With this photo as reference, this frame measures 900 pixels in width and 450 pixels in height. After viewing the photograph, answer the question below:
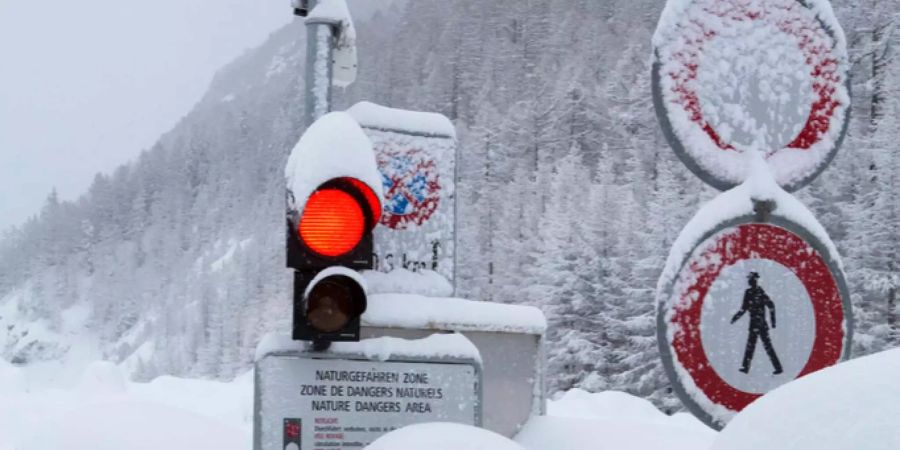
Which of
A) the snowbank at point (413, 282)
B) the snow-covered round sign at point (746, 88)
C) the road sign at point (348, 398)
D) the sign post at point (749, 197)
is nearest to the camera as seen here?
the sign post at point (749, 197)

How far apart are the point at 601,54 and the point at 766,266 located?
3363 inches

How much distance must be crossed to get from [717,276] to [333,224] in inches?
62.3

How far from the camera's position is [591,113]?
77.8 meters

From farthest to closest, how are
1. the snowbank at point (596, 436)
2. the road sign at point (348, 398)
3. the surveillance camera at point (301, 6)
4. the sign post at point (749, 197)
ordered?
1. the snowbank at point (596, 436)
2. the surveillance camera at point (301, 6)
3. the road sign at point (348, 398)
4. the sign post at point (749, 197)

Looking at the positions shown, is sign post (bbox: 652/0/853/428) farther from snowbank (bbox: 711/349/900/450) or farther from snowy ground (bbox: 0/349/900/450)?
snowbank (bbox: 711/349/900/450)

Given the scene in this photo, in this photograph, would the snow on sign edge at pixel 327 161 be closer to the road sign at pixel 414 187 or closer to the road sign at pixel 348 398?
the road sign at pixel 348 398

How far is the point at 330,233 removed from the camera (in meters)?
3.93

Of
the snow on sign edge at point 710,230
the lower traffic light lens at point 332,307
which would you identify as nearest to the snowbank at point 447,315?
the lower traffic light lens at point 332,307

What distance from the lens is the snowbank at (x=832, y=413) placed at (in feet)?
5.30

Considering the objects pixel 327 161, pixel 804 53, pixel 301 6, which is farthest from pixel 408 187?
pixel 804 53

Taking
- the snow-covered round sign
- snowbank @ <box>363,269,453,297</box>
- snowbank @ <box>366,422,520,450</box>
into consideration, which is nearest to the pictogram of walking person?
the snow-covered round sign

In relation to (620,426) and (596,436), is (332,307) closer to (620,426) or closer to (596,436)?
(596,436)

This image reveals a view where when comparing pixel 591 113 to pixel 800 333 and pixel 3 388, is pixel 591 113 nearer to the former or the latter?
pixel 3 388

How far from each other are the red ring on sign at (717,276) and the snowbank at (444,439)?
1.51 feet
